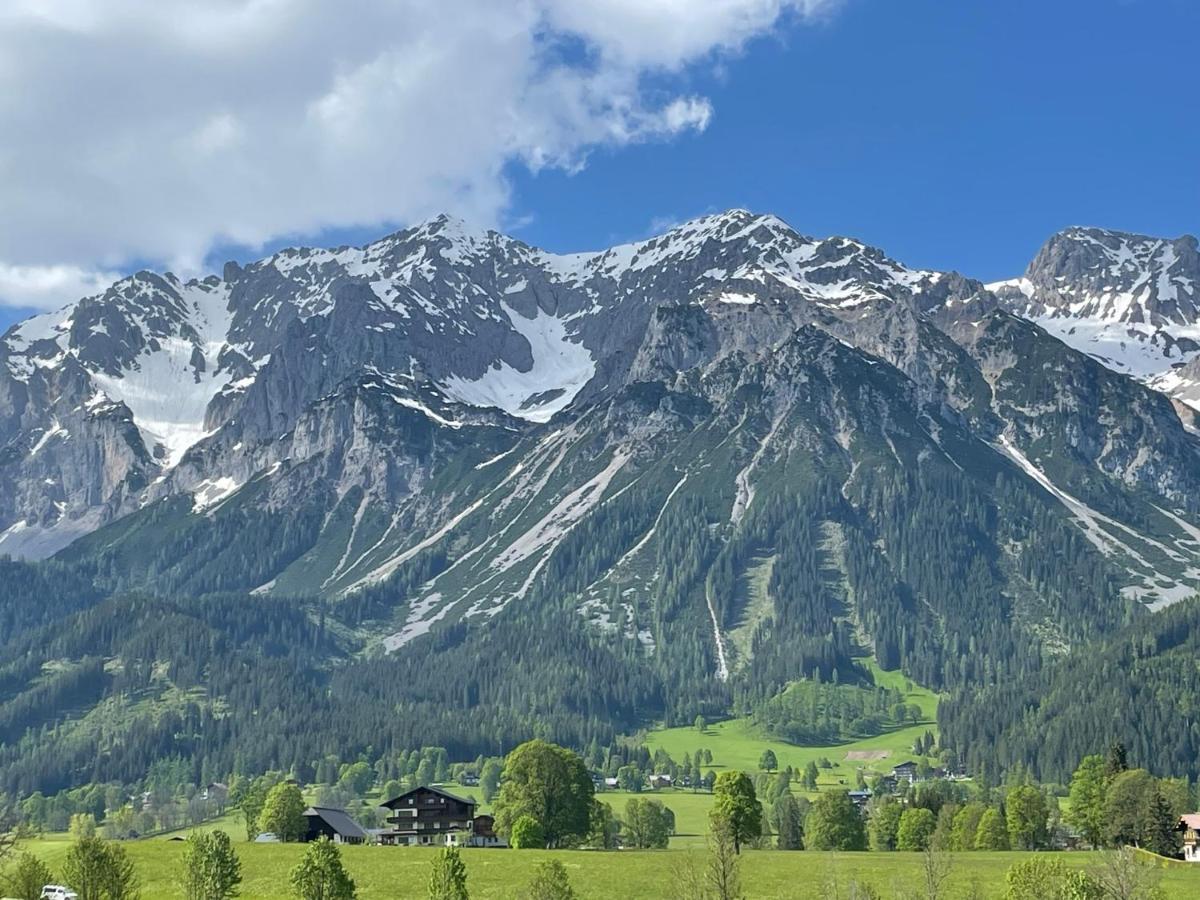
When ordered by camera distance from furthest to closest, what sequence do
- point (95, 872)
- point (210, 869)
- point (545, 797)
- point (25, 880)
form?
point (545, 797), point (210, 869), point (95, 872), point (25, 880)

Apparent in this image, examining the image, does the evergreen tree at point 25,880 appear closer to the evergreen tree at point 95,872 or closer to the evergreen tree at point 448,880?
the evergreen tree at point 95,872

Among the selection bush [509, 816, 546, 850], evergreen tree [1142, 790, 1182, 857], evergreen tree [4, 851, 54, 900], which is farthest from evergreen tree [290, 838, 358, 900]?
evergreen tree [1142, 790, 1182, 857]

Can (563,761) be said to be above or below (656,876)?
above

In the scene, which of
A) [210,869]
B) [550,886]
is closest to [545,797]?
[210,869]

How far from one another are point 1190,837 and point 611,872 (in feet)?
268

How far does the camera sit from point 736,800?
192375mm

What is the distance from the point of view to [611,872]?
15338 cm

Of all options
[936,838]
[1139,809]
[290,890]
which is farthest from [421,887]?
[1139,809]

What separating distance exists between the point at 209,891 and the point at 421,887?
22105mm

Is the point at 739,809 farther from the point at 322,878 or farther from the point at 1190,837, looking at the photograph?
the point at 322,878

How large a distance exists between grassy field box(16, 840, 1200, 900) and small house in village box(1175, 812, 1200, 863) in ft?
90.5

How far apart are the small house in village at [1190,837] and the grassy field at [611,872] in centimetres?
2758

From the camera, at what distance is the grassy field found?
143 meters

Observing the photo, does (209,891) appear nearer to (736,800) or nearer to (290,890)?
(290,890)
